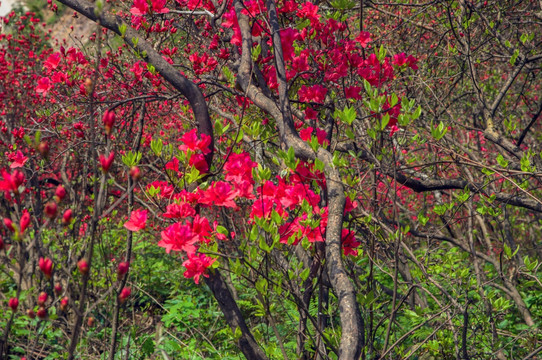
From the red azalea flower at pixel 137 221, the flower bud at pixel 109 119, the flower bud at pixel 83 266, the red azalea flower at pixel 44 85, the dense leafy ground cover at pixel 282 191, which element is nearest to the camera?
the flower bud at pixel 83 266

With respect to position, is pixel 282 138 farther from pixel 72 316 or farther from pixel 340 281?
pixel 72 316

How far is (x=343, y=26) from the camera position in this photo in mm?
2734

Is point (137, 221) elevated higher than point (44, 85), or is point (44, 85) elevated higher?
point (44, 85)

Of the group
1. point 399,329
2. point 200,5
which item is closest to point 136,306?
point 399,329

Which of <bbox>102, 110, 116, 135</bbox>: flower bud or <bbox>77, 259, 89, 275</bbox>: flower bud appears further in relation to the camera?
<bbox>102, 110, 116, 135</bbox>: flower bud

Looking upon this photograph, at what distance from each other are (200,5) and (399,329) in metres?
2.84

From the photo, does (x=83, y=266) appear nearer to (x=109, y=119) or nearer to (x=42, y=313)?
(x=42, y=313)

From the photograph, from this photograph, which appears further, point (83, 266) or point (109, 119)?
point (109, 119)

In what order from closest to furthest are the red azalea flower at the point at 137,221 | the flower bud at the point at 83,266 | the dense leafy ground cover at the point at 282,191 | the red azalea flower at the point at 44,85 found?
the flower bud at the point at 83,266 → the dense leafy ground cover at the point at 282,191 → the red azalea flower at the point at 137,221 → the red azalea flower at the point at 44,85

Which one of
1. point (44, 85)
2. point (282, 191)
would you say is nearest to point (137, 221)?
point (282, 191)

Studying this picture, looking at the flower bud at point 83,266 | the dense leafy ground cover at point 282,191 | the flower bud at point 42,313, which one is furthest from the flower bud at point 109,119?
the flower bud at point 42,313

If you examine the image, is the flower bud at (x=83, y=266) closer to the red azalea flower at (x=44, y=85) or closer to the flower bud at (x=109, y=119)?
the flower bud at (x=109, y=119)

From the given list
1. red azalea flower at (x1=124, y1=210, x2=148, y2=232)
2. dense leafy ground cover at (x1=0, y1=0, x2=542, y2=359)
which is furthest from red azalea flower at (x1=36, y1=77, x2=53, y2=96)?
red azalea flower at (x1=124, y1=210, x2=148, y2=232)

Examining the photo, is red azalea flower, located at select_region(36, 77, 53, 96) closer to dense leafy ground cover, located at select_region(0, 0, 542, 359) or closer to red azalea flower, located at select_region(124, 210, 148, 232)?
dense leafy ground cover, located at select_region(0, 0, 542, 359)
